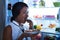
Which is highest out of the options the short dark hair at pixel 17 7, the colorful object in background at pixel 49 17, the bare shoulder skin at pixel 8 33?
the short dark hair at pixel 17 7

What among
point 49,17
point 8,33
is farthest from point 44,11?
point 8,33

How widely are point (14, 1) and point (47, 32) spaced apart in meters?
0.46

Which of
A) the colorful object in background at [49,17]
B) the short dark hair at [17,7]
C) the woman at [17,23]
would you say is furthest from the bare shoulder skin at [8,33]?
the colorful object in background at [49,17]

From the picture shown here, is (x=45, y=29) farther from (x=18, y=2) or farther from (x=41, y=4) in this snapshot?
(x=18, y=2)

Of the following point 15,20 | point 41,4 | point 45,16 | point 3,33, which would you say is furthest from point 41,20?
point 3,33

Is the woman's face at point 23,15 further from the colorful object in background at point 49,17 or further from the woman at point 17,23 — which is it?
the colorful object in background at point 49,17

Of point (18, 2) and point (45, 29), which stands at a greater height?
point (18, 2)

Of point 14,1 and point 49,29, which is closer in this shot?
point 49,29

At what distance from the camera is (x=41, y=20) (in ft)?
5.32

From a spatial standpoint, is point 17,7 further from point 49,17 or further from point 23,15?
point 49,17

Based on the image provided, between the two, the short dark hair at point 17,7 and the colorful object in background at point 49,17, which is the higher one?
the short dark hair at point 17,7

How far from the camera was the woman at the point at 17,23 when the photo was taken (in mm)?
1632

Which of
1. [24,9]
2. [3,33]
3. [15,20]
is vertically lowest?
[3,33]

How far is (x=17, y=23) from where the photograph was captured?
166 centimetres
